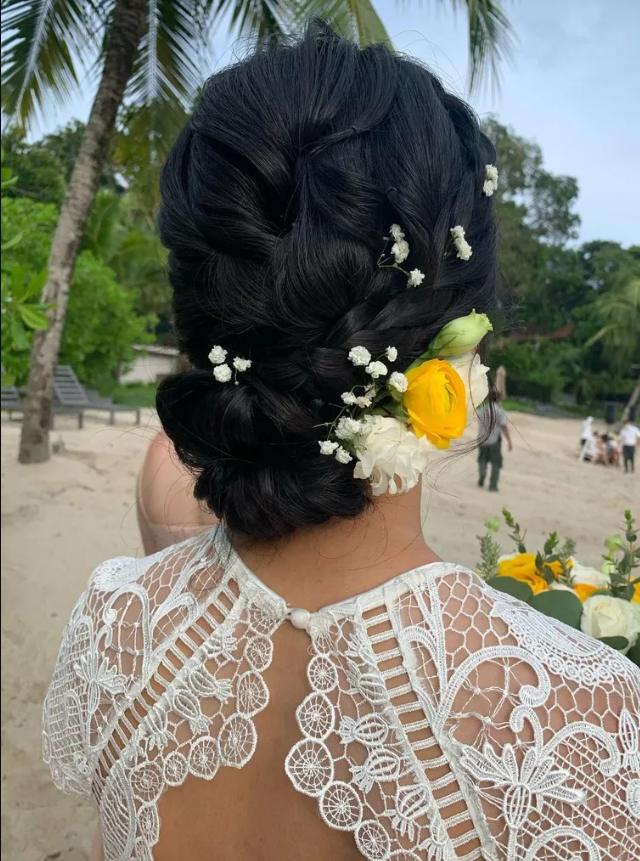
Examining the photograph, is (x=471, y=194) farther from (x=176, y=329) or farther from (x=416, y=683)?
(x=416, y=683)

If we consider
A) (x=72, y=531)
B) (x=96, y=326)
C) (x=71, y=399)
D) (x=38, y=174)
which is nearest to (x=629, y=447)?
(x=71, y=399)

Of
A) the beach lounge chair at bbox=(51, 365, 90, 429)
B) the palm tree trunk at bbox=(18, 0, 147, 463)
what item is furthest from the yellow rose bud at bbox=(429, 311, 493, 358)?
the beach lounge chair at bbox=(51, 365, 90, 429)

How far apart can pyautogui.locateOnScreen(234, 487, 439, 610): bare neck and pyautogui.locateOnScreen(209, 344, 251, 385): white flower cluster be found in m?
0.23

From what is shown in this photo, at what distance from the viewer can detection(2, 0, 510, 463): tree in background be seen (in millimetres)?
6414

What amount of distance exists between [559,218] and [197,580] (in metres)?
42.8

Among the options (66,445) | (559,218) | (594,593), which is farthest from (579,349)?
(594,593)

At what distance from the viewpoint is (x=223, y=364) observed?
2.70 feet

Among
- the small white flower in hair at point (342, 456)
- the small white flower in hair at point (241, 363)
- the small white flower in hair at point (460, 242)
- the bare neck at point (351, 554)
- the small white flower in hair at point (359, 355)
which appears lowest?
the bare neck at point (351, 554)

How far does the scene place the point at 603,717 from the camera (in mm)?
731

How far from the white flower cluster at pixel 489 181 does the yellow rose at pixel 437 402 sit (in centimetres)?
25

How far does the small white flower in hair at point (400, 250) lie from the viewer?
2.45 ft

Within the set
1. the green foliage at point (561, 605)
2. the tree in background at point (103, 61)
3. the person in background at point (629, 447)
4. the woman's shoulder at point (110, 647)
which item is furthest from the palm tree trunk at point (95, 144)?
the person in background at point (629, 447)

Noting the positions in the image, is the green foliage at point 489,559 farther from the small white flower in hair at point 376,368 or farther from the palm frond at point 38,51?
the palm frond at point 38,51

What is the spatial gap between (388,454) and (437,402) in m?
0.09
